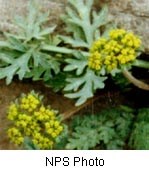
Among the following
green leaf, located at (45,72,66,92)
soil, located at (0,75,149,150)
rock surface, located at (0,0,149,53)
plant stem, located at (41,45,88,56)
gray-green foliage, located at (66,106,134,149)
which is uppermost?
rock surface, located at (0,0,149,53)

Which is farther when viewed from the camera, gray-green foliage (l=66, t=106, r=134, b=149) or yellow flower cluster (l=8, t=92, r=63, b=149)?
gray-green foliage (l=66, t=106, r=134, b=149)

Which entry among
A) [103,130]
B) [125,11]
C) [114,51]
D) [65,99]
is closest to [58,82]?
[65,99]

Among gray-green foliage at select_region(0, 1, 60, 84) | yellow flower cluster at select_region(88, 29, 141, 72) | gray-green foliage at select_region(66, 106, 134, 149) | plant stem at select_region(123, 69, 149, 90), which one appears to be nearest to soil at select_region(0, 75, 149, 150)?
gray-green foliage at select_region(66, 106, 134, 149)

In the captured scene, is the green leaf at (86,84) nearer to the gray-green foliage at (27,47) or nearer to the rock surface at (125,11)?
the gray-green foliage at (27,47)

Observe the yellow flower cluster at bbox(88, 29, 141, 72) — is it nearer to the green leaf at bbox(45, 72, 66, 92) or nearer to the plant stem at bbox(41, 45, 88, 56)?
the plant stem at bbox(41, 45, 88, 56)
